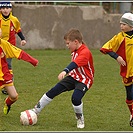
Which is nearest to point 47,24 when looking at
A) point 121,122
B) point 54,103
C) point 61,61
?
point 61,61

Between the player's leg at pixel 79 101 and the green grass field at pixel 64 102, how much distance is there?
111 millimetres

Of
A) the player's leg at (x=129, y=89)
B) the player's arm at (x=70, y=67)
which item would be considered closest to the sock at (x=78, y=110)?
the player's arm at (x=70, y=67)

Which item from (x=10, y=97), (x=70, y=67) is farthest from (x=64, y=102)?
(x=70, y=67)

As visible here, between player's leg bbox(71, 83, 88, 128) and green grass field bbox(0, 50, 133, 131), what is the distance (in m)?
0.11

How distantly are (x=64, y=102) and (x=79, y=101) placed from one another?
5.94 ft

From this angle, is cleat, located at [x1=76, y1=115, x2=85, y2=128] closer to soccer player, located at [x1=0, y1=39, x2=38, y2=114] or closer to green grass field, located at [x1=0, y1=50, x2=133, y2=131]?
green grass field, located at [x1=0, y1=50, x2=133, y2=131]

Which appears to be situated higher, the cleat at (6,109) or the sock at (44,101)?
the sock at (44,101)

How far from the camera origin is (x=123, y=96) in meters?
9.19

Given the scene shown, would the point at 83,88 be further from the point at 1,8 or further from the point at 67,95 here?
the point at 1,8

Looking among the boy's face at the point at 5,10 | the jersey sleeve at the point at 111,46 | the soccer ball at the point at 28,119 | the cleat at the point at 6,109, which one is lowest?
the cleat at the point at 6,109

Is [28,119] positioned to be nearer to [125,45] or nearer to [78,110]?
[78,110]

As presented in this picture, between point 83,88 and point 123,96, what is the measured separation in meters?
2.55

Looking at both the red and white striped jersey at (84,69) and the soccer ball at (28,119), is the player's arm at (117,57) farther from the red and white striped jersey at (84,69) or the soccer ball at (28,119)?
the soccer ball at (28,119)

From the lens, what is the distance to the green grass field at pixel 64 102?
688cm
